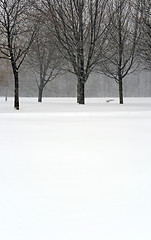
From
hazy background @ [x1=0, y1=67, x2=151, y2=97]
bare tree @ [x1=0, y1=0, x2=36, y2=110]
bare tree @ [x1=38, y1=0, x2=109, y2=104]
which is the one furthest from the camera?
hazy background @ [x1=0, y1=67, x2=151, y2=97]

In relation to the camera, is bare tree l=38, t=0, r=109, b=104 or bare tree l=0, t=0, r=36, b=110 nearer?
bare tree l=0, t=0, r=36, b=110

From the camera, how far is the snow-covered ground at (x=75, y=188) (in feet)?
8.86

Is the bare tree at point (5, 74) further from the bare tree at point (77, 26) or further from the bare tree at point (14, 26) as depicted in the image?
the bare tree at point (77, 26)

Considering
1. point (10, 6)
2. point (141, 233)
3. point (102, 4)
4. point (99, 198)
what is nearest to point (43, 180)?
point (99, 198)

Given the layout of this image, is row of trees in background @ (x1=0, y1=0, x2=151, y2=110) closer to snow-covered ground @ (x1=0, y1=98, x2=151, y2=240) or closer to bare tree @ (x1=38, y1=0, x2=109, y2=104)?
bare tree @ (x1=38, y1=0, x2=109, y2=104)

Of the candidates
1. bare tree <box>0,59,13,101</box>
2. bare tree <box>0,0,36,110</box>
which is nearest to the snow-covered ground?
bare tree <box>0,0,36,110</box>

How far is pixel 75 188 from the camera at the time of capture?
3.58m

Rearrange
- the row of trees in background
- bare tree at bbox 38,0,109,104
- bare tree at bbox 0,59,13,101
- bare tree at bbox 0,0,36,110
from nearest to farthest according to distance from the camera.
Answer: bare tree at bbox 0,0,36,110 < the row of trees in background < bare tree at bbox 38,0,109,104 < bare tree at bbox 0,59,13,101

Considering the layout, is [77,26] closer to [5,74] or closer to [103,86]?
[5,74]

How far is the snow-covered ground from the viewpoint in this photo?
2701 mm

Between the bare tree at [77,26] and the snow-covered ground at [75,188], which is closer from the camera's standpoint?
the snow-covered ground at [75,188]

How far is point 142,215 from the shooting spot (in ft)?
9.57

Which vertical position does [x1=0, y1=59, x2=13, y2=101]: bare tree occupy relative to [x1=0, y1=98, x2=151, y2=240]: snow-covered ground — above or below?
above

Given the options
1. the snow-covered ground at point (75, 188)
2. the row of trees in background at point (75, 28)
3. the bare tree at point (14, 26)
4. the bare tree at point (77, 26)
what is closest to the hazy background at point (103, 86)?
the row of trees in background at point (75, 28)
